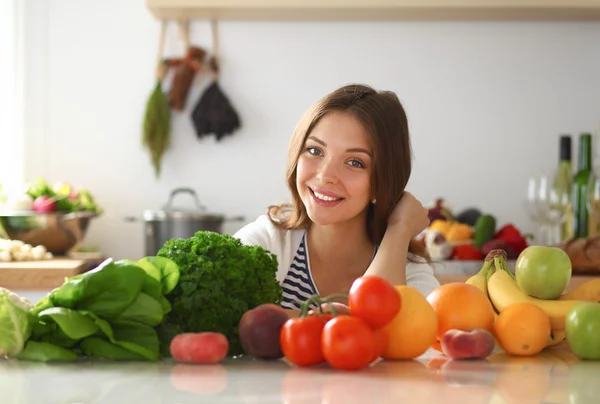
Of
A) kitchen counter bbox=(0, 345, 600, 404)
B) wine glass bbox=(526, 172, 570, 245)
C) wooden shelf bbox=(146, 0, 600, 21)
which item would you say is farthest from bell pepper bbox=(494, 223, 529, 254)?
kitchen counter bbox=(0, 345, 600, 404)

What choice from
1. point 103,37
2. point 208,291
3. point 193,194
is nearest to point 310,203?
point 208,291

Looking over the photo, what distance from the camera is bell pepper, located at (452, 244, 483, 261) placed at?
2.69 metres

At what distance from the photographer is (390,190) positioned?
159 cm

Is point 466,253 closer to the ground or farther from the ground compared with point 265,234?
closer to the ground

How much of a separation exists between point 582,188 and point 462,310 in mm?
2197

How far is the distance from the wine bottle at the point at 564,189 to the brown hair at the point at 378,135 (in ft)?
4.87

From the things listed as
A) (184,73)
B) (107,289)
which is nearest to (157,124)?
(184,73)

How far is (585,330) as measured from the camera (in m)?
0.96

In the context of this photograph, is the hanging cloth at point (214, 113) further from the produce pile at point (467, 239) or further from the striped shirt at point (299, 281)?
the striped shirt at point (299, 281)

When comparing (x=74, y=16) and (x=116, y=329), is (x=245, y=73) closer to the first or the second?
(x=74, y=16)

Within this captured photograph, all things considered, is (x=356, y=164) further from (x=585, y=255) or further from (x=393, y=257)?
(x=585, y=255)

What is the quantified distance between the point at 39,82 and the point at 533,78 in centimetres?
190

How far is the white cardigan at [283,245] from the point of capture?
1.66 m

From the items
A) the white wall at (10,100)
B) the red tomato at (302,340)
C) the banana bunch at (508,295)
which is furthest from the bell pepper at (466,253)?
the red tomato at (302,340)
